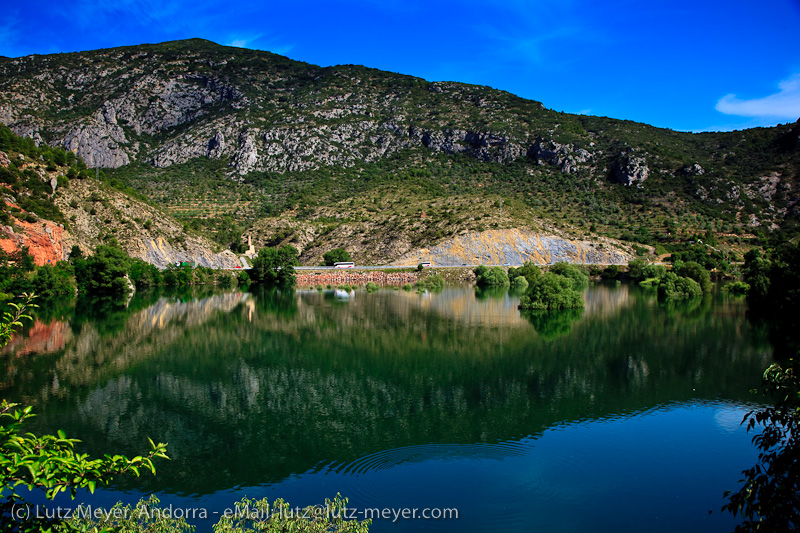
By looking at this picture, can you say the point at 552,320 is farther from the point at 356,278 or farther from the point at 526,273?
the point at 356,278

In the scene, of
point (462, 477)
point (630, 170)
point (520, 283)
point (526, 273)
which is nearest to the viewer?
point (462, 477)

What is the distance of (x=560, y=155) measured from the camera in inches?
4791

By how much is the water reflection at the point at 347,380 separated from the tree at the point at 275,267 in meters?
32.5

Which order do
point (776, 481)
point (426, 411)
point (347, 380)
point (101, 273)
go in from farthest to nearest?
1. point (101, 273)
2. point (347, 380)
3. point (426, 411)
4. point (776, 481)

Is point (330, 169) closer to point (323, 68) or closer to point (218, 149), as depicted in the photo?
point (218, 149)

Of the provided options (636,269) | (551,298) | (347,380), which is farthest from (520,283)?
(347,380)

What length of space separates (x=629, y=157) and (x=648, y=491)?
113 meters

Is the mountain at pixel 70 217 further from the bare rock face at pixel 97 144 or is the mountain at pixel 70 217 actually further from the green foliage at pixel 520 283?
the bare rock face at pixel 97 144

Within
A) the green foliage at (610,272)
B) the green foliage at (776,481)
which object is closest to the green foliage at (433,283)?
the green foliage at (610,272)

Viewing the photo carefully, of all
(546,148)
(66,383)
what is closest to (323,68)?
(546,148)

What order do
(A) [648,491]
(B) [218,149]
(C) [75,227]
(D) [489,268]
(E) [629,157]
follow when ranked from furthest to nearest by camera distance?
1. (B) [218,149]
2. (E) [629,157]
3. (D) [489,268]
4. (C) [75,227]
5. (A) [648,491]

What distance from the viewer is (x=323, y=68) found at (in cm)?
16288

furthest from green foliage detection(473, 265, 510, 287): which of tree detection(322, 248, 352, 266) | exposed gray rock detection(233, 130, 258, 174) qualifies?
exposed gray rock detection(233, 130, 258, 174)

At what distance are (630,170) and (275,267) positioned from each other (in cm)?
7588
